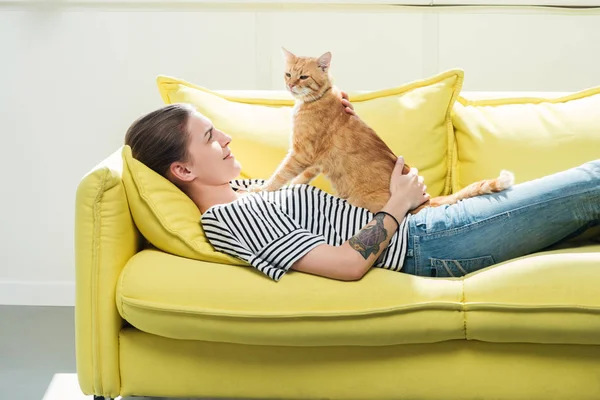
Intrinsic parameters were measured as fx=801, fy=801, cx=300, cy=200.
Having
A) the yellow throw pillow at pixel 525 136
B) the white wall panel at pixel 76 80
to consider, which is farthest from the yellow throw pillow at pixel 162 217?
the white wall panel at pixel 76 80

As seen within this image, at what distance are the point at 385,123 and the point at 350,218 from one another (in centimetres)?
46

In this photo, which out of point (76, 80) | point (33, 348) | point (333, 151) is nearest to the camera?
point (333, 151)

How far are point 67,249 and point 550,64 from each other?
200 centimetres

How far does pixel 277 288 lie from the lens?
6.04 ft

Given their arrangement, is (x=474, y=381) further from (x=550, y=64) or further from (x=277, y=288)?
(x=550, y=64)

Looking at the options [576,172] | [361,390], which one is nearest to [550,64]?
[576,172]

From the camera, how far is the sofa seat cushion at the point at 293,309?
1.81m

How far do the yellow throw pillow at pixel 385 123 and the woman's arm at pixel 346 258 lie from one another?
1.46 feet

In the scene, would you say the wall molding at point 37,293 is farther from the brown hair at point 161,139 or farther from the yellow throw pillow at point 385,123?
the brown hair at point 161,139

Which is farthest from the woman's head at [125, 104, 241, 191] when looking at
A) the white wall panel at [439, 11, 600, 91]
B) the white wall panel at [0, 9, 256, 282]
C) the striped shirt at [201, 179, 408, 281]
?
the white wall panel at [439, 11, 600, 91]

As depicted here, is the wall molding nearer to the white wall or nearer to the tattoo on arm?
the white wall

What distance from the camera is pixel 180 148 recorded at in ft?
6.66

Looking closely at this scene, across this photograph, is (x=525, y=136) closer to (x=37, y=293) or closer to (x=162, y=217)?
(x=162, y=217)

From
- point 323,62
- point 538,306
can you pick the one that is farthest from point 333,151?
point 538,306
